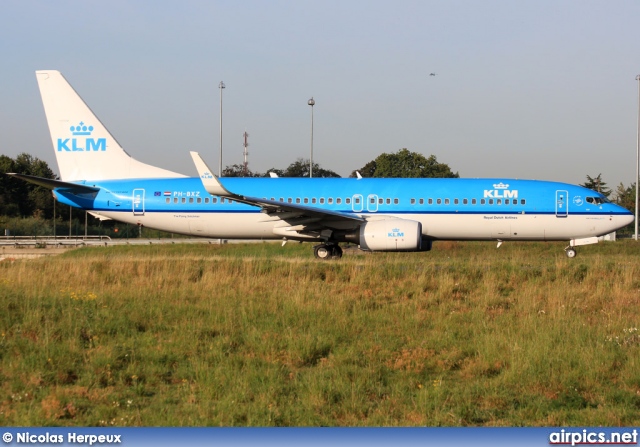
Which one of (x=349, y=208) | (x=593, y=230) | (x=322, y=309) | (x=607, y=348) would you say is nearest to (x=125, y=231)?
(x=349, y=208)

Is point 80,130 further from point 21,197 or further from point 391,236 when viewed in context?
point 21,197

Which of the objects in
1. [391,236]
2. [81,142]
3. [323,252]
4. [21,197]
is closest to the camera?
[391,236]

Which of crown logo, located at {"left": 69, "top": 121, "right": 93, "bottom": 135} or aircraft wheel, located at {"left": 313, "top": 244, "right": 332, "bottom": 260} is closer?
aircraft wheel, located at {"left": 313, "top": 244, "right": 332, "bottom": 260}

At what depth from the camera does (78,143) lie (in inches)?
1061

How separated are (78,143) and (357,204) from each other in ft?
36.4

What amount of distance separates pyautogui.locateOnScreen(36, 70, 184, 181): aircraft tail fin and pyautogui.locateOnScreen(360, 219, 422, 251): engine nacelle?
8.61 meters

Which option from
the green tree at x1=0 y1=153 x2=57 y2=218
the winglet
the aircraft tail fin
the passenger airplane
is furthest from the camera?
the green tree at x1=0 y1=153 x2=57 y2=218

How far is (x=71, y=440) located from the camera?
6242mm

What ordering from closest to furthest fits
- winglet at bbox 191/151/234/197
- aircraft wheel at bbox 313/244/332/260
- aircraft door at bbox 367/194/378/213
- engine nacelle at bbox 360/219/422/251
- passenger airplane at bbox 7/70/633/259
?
1. winglet at bbox 191/151/234/197
2. engine nacelle at bbox 360/219/422/251
3. aircraft wheel at bbox 313/244/332/260
4. passenger airplane at bbox 7/70/633/259
5. aircraft door at bbox 367/194/378/213

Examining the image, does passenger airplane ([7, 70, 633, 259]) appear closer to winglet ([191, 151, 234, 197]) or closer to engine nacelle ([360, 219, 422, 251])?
engine nacelle ([360, 219, 422, 251])

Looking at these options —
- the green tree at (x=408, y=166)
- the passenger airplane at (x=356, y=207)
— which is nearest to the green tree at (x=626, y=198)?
the green tree at (x=408, y=166)

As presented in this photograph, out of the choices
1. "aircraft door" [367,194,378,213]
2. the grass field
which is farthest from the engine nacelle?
the grass field

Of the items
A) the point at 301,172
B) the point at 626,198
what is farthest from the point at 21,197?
the point at 626,198

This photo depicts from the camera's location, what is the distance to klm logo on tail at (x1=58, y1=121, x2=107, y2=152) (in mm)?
26875
